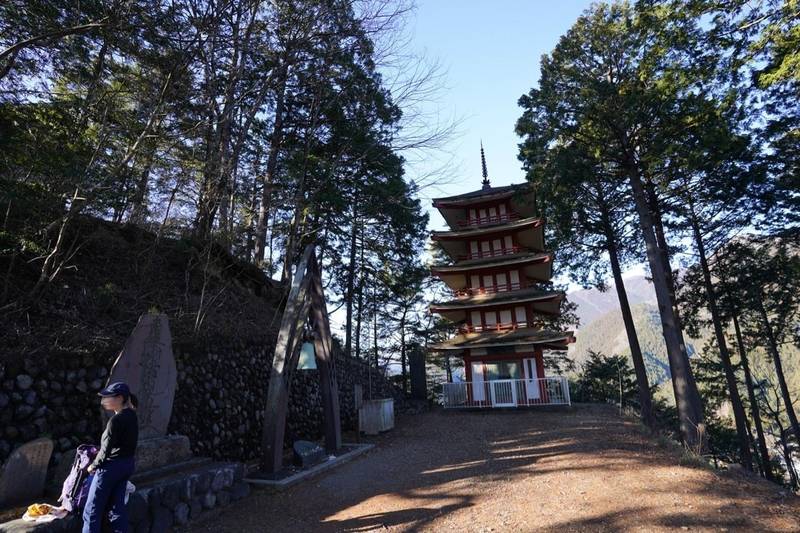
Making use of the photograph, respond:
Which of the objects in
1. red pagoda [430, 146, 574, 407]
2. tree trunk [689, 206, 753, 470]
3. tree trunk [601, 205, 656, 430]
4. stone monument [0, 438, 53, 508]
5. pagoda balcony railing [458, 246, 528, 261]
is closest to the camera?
stone monument [0, 438, 53, 508]

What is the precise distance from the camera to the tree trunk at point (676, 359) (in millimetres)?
12281

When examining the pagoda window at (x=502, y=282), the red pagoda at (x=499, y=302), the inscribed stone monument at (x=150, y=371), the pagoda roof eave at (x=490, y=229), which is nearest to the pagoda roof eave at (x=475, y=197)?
the red pagoda at (x=499, y=302)

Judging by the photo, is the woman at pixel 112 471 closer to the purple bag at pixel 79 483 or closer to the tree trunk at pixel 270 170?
the purple bag at pixel 79 483

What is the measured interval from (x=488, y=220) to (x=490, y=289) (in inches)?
158

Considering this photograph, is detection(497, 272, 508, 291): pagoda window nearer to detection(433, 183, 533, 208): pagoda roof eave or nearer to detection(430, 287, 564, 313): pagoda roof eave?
detection(430, 287, 564, 313): pagoda roof eave

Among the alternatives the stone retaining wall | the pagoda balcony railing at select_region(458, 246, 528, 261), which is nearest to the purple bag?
the stone retaining wall

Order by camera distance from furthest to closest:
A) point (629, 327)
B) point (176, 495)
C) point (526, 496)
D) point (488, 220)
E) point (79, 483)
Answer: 1. point (488, 220)
2. point (629, 327)
3. point (526, 496)
4. point (176, 495)
5. point (79, 483)

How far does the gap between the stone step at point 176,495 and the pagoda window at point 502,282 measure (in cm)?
1608

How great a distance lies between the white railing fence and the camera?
1766cm

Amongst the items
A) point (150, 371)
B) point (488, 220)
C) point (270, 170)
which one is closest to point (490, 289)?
point (488, 220)

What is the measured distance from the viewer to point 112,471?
12.9 ft

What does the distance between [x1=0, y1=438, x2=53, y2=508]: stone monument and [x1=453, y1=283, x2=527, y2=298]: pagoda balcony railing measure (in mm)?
18116

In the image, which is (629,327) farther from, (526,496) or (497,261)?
(526,496)

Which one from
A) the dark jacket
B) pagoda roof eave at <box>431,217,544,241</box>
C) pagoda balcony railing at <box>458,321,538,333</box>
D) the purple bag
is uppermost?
pagoda roof eave at <box>431,217,544,241</box>
